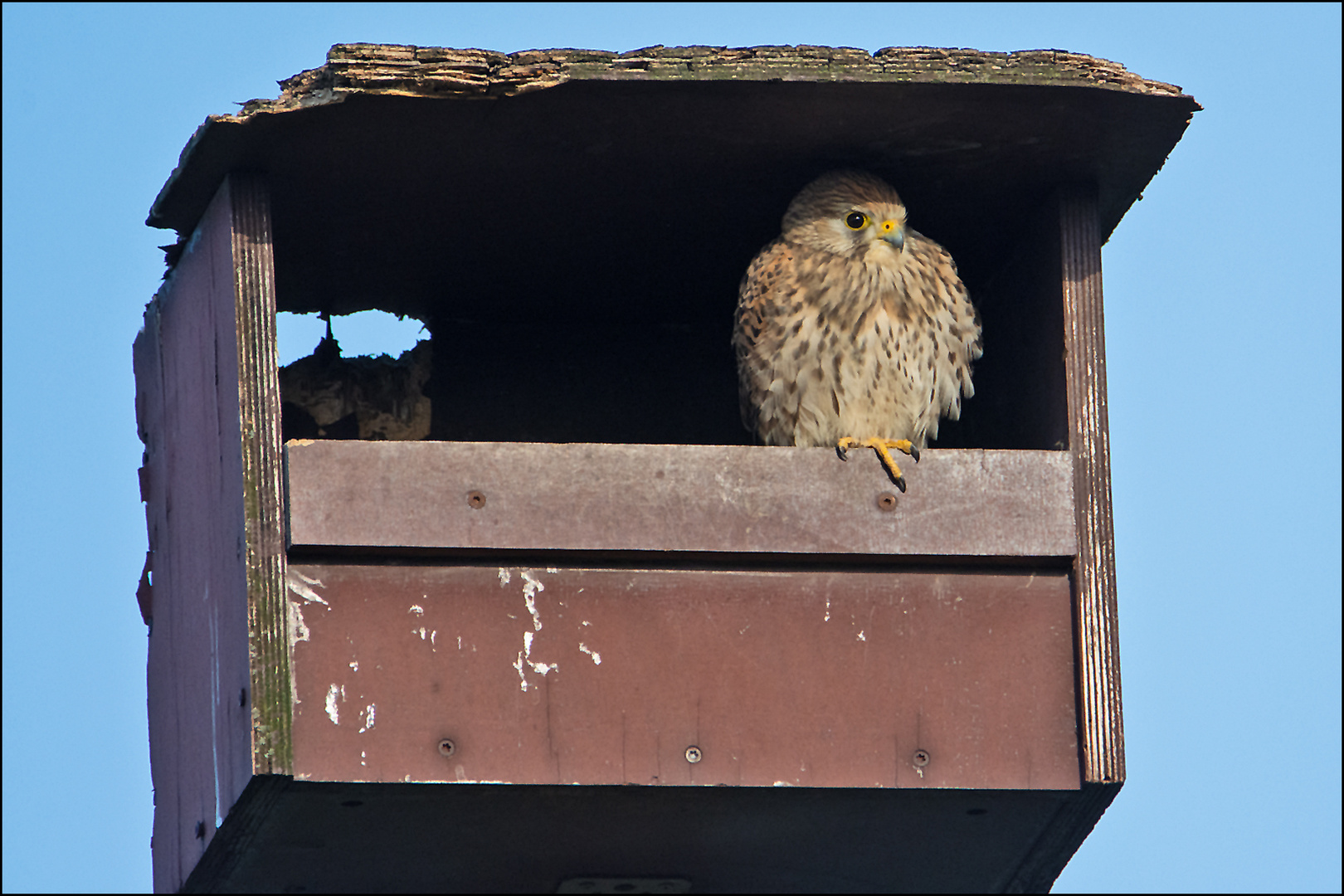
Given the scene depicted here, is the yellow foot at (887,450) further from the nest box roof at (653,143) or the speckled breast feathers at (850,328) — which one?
the nest box roof at (653,143)

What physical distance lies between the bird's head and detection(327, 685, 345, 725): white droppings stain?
2.11m

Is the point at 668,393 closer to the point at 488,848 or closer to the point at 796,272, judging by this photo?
the point at 796,272

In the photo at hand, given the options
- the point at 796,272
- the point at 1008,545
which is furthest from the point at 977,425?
the point at 1008,545

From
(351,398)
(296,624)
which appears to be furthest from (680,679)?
(351,398)

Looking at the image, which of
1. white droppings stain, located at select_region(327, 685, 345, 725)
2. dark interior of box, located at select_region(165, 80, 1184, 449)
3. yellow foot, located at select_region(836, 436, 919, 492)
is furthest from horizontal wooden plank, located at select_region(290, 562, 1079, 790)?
dark interior of box, located at select_region(165, 80, 1184, 449)

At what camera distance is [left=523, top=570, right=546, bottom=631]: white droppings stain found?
6.57m

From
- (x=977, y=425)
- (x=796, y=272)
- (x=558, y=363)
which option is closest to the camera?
(x=796, y=272)

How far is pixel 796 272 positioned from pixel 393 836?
6.76ft

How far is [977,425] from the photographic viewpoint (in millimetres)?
8156

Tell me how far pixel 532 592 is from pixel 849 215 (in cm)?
160

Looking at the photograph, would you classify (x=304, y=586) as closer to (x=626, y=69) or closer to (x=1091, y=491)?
(x=626, y=69)

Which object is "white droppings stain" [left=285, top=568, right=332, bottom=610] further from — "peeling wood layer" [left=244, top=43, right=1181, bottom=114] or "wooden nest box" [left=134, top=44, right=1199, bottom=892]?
"peeling wood layer" [left=244, top=43, right=1181, bottom=114]

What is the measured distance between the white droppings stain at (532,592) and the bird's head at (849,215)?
155 cm

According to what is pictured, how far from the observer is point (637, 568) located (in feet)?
21.9
